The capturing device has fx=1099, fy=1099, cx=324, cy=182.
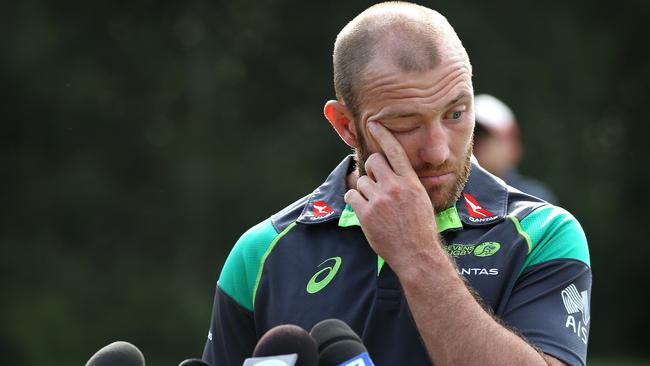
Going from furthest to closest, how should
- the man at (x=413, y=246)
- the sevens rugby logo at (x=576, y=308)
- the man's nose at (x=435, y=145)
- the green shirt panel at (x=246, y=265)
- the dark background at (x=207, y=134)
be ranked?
the dark background at (x=207, y=134), the green shirt panel at (x=246, y=265), the man's nose at (x=435, y=145), the sevens rugby logo at (x=576, y=308), the man at (x=413, y=246)

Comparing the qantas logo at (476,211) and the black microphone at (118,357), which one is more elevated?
the black microphone at (118,357)

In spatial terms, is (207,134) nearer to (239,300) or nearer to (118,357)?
(239,300)

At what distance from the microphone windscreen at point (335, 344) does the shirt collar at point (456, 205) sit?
659 millimetres

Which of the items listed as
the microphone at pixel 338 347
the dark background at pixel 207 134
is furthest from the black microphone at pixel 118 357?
the dark background at pixel 207 134

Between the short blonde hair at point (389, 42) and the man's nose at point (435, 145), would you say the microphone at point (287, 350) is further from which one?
the short blonde hair at point (389, 42)

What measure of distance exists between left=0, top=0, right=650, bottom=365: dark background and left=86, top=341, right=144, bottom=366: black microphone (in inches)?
580

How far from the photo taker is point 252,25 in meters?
19.4

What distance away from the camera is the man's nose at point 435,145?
3.14 metres

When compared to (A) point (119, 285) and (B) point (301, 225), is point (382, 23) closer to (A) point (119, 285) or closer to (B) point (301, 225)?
(B) point (301, 225)

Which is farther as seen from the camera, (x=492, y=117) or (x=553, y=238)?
(x=492, y=117)

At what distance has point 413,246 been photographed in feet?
9.67

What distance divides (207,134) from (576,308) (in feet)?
53.3

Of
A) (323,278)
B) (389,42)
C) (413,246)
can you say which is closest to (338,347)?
(413,246)

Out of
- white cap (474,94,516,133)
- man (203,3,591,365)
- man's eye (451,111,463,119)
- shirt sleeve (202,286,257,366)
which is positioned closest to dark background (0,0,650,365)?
white cap (474,94,516,133)
